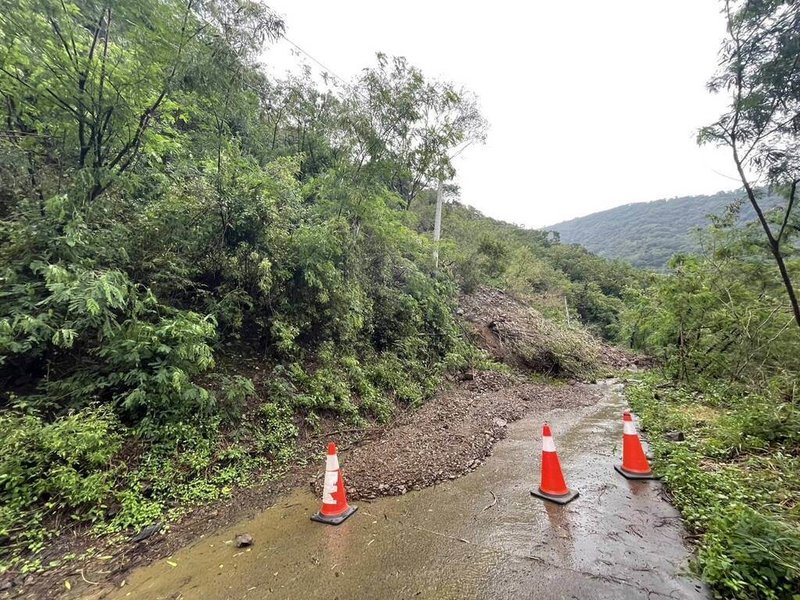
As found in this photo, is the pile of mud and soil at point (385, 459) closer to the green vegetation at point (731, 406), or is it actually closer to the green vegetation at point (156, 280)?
the green vegetation at point (156, 280)

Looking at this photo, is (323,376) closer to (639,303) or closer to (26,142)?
(26,142)

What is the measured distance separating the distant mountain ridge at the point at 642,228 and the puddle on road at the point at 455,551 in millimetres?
38275

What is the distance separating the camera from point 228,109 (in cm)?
514

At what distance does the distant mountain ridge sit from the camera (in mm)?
41891

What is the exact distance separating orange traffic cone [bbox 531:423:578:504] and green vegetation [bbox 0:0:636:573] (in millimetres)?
2485

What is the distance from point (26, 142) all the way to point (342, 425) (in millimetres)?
5091

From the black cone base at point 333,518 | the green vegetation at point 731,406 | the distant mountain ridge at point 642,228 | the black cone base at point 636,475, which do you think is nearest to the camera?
the green vegetation at point 731,406

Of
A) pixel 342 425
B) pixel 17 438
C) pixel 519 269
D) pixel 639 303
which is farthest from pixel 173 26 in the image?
pixel 519 269

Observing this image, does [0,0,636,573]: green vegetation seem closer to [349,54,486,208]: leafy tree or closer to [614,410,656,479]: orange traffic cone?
[349,54,486,208]: leafy tree

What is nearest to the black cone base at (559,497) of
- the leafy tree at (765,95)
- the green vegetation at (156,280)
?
the green vegetation at (156,280)

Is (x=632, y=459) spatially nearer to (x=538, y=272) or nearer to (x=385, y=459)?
(x=385, y=459)

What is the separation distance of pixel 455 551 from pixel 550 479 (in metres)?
1.25

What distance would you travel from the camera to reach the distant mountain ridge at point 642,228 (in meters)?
41.9

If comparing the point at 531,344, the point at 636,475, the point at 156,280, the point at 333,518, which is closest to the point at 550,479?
the point at 636,475
